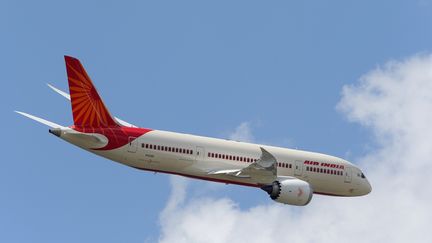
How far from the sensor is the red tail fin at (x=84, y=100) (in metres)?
71.4

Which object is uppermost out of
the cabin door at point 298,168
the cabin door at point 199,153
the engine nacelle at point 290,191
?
the cabin door at point 298,168

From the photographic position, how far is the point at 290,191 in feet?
237

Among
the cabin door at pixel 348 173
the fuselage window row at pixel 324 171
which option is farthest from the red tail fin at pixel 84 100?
the cabin door at pixel 348 173

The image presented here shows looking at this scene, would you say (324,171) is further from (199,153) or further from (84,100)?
(84,100)

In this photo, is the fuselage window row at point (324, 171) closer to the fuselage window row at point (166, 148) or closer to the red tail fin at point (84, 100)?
the fuselage window row at point (166, 148)

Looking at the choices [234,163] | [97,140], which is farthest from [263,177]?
[97,140]

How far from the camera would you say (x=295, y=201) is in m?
72.9

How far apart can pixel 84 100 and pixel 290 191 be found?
19692mm

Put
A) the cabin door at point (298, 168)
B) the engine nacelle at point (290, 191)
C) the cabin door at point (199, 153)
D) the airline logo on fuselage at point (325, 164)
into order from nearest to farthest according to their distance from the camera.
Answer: the engine nacelle at point (290, 191)
the cabin door at point (199, 153)
the cabin door at point (298, 168)
the airline logo on fuselage at point (325, 164)

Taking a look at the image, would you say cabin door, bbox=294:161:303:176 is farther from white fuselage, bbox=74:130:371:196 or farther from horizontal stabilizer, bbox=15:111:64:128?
horizontal stabilizer, bbox=15:111:64:128

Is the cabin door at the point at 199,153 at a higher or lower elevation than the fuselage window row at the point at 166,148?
higher

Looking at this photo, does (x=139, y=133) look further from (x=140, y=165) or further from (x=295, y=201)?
(x=295, y=201)

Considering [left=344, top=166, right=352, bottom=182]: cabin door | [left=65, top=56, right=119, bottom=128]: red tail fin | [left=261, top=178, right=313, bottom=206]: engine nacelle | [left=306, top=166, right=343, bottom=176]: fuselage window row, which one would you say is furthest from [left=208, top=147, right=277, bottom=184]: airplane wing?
[left=65, top=56, right=119, bottom=128]: red tail fin

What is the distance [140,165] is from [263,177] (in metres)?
11.2
